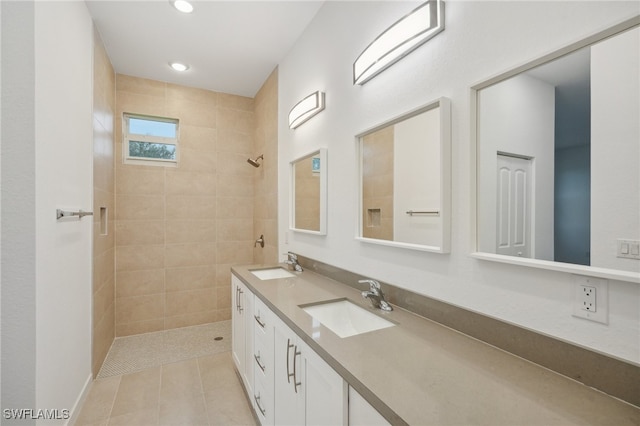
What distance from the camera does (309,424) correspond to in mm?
1062

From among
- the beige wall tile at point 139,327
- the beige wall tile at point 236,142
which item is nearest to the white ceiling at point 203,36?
the beige wall tile at point 236,142

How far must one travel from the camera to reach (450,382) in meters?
0.78

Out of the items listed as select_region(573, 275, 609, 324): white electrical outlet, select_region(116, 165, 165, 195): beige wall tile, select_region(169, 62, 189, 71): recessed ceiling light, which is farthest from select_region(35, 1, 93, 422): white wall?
select_region(573, 275, 609, 324): white electrical outlet

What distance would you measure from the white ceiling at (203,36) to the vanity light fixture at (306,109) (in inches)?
25.0

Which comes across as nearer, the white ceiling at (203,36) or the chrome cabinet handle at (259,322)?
the chrome cabinet handle at (259,322)

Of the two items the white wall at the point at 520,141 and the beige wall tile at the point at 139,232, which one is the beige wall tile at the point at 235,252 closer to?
the beige wall tile at the point at 139,232

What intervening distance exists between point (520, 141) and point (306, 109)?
1571mm

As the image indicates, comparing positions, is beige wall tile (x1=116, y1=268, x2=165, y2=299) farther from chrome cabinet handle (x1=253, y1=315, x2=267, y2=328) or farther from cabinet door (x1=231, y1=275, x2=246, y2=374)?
chrome cabinet handle (x1=253, y1=315, x2=267, y2=328)

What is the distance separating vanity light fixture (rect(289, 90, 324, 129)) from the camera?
2.06 metres

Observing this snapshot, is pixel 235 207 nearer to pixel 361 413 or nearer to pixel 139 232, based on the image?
pixel 139 232

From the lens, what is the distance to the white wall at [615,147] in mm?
678

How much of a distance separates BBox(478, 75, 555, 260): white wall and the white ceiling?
167 centimetres

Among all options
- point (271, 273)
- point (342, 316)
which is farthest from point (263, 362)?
point (271, 273)

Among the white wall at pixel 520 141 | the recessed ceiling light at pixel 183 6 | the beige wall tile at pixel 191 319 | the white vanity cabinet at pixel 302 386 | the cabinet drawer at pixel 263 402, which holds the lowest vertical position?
the beige wall tile at pixel 191 319
